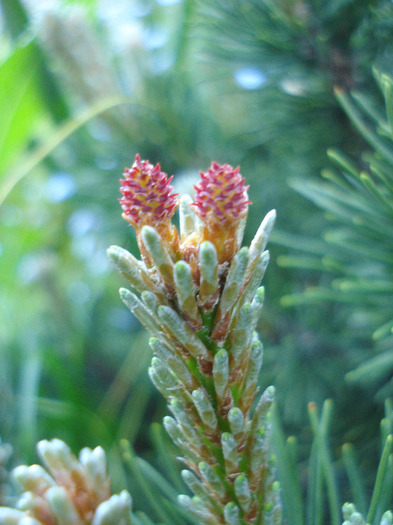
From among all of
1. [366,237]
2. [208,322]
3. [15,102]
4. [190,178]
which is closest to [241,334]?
[208,322]

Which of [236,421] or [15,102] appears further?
[15,102]

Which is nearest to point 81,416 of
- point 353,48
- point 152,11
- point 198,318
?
point 198,318

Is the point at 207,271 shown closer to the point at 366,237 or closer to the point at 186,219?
the point at 186,219

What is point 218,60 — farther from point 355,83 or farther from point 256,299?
point 256,299

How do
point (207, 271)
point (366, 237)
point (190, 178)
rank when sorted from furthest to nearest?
point (190, 178), point (366, 237), point (207, 271)

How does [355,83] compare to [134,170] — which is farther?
[355,83]
